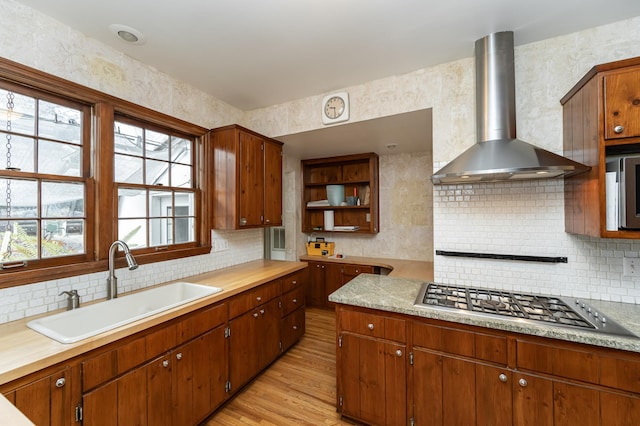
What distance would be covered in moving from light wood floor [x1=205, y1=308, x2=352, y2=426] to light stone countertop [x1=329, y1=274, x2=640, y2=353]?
898 mm

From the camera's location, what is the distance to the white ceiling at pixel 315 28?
1579 mm

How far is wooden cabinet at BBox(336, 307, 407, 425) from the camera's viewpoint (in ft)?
5.57

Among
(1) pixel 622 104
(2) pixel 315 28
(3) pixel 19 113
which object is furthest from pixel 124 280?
(1) pixel 622 104

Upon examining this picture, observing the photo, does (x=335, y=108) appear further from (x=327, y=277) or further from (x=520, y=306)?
(x=327, y=277)

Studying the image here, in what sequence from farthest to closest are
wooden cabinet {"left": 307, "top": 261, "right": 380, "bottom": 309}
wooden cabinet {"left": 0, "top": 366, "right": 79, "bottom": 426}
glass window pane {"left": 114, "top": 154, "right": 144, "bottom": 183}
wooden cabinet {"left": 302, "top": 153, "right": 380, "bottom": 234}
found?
wooden cabinet {"left": 302, "top": 153, "right": 380, "bottom": 234} → wooden cabinet {"left": 307, "top": 261, "right": 380, "bottom": 309} → glass window pane {"left": 114, "top": 154, "right": 144, "bottom": 183} → wooden cabinet {"left": 0, "top": 366, "right": 79, "bottom": 426}

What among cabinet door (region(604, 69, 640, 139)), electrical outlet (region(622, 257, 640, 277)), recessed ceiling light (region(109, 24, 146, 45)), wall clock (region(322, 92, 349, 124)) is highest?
recessed ceiling light (region(109, 24, 146, 45))

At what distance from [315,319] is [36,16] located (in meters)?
3.73

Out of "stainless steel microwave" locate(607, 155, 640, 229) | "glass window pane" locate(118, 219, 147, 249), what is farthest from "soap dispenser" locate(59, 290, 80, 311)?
"stainless steel microwave" locate(607, 155, 640, 229)

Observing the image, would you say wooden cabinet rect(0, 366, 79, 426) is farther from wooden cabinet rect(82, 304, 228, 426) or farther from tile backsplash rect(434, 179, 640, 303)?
tile backsplash rect(434, 179, 640, 303)

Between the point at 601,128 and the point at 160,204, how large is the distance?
3115mm

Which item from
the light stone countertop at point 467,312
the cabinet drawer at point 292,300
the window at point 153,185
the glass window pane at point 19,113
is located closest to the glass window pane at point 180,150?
the window at point 153,185

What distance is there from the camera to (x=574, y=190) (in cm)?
172

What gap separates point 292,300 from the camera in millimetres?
2811

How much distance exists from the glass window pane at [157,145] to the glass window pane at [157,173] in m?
0.05
